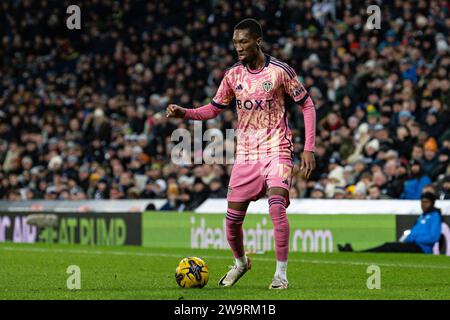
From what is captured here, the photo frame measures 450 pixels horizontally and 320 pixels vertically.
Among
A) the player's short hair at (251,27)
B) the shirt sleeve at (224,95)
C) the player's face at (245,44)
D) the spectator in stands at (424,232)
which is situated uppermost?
the player's short hair at (251,27)

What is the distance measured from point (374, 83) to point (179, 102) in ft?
19.9

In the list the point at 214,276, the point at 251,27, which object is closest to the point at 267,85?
the point at 251,27

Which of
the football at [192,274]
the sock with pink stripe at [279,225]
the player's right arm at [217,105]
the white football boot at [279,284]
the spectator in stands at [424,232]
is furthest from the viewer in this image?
the spectator in stands at [424,232]

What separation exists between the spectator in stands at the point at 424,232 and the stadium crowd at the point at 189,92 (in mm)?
1172

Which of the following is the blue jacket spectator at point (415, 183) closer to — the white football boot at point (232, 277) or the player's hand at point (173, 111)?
the white football boot at point (232, 277)

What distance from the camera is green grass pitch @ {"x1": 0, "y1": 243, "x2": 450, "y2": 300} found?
27.6 ft

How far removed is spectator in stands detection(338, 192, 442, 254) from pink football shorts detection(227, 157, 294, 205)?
6.87 m

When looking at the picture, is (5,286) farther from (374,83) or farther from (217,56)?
(217,56)

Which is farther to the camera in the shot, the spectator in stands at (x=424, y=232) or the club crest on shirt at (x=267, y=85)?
the spectator in stands at (x=424, y=232)

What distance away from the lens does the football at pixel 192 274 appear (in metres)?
9.12

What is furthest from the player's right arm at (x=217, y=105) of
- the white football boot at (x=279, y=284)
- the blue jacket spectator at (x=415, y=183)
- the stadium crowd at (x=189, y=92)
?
the blue jacket spectator at (x=415, y=183)

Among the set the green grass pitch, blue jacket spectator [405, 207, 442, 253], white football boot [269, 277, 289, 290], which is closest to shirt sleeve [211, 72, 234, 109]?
the green grass pitch

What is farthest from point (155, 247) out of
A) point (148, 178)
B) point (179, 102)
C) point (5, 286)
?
→ point (5, 286)
